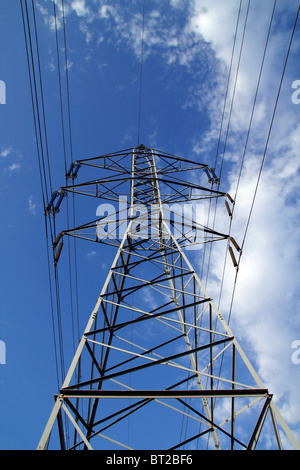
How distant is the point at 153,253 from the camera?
820cm

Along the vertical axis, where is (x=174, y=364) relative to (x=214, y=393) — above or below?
above

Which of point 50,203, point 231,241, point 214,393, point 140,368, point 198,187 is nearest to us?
point 214,393

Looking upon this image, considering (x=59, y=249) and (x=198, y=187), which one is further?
(x=198, y=187)

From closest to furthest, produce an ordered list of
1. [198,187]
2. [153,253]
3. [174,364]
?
[174,364] < [153,253] < [198,187]

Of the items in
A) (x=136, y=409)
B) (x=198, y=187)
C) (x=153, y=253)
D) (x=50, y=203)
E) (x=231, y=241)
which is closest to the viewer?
(x=136, y=409)

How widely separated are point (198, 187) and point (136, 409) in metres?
6.71
